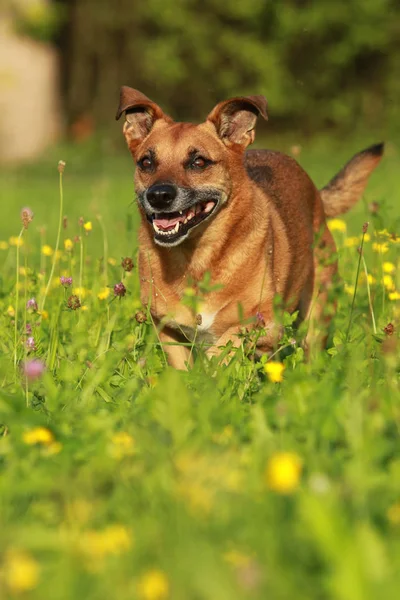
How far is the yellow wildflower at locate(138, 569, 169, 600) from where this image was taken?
192 cm

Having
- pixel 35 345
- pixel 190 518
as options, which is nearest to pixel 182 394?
pixel 190 518

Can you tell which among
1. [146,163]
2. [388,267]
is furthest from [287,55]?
[388,267]

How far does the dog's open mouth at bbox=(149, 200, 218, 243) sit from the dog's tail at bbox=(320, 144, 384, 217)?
1719mm

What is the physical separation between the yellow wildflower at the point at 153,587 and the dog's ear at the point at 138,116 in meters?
3.43

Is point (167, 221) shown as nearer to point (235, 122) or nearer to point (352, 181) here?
point (235, 122)

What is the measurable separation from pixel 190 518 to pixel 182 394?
0.68 meters

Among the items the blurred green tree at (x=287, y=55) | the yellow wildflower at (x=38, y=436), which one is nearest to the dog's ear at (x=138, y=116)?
the yellow wildflower at (x=38, y=436)

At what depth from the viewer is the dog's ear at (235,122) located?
16.4 feet

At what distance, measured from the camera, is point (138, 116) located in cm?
520

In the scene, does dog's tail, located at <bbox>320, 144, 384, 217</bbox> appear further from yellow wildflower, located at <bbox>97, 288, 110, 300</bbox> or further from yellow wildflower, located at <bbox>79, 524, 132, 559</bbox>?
yellow wildflower, located at <bbox>79, 524, 132, 559</bbox>

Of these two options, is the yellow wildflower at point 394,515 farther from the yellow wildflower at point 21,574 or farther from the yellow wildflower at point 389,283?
the yellow wildflower at point 389,283

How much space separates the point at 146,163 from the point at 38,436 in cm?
243

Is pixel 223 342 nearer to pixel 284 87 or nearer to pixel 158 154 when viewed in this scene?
pixel 158 154

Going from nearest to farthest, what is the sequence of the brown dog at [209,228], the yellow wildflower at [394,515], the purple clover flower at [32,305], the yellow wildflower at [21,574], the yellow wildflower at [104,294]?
the yellow wildflower at [21,574] < the yellow wildflower at [394,515] < the purple clover flower at [32,305] < the brown dog at [209,228] < the yellow wildflower at [104,294]
